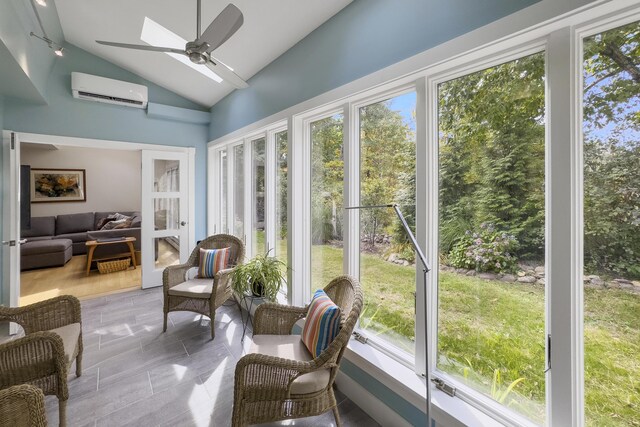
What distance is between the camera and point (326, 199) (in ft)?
8.35

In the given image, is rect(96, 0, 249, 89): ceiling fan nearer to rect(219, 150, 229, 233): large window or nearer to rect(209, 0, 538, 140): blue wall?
rect(209, 0, 538, 140): blue wall

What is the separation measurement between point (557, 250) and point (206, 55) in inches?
90.5

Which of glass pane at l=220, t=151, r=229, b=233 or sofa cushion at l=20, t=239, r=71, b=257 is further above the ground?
glass pane at l=220, t=151, r=229, b=233

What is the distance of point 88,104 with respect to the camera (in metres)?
3.64

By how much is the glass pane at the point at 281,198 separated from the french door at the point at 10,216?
270 centimetres

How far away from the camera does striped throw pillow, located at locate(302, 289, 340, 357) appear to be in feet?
5.27

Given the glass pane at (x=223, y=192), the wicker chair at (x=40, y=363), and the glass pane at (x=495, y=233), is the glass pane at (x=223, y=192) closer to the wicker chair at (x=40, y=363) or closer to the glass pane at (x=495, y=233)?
the wicker chair at (x=40, y=363)

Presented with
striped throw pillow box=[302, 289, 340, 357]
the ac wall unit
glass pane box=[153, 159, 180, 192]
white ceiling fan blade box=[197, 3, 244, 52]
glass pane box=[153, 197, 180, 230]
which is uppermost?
the ac wall unit

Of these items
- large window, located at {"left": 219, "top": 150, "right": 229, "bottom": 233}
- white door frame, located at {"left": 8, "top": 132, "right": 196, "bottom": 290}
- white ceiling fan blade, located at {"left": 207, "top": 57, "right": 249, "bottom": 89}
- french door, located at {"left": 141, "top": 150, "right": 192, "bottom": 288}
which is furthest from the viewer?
large window, located at {"left": 219, "top": 150, "right": 229, "bottom": 233}

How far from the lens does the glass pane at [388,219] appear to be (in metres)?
1.84

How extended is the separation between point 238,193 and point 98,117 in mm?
2036

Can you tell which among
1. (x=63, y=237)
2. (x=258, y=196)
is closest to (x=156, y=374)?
(x=258, y=196)

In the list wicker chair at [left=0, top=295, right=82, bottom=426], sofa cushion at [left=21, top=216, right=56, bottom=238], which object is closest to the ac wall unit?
wicker chair at [left=0, top=295, right=82, bottom=426]

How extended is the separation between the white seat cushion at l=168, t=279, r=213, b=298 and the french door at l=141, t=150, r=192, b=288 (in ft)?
5.05
